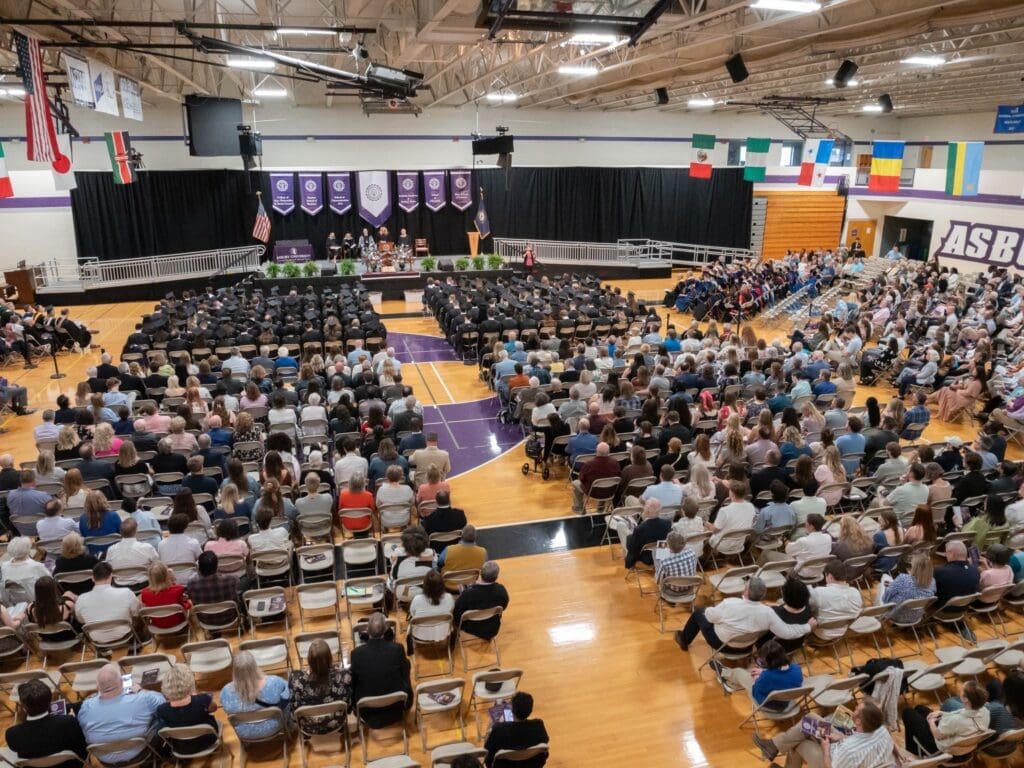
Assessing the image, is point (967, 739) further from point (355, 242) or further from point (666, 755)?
point (355, 242)

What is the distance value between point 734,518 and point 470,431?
6.26m

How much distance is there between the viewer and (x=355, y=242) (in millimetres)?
30703

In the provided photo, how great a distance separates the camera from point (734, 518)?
786 cm

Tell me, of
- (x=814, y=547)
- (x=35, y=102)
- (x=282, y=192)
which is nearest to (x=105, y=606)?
(x=814, y=547)

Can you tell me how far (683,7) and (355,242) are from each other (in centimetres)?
2155

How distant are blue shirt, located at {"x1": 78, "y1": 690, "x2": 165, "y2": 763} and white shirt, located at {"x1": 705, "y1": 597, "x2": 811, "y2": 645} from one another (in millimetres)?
4663

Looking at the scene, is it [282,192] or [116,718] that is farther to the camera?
[282,192]

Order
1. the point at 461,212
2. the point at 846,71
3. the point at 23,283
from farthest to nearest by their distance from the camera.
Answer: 1. the point at 461,212
2. the point at 23,283
3. the point at 846,71

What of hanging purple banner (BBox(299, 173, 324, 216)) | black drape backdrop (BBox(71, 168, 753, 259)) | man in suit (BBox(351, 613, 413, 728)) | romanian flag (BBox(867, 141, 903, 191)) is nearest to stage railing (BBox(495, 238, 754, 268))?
black drape backdrop (BBox(71, 168, 753, 259))

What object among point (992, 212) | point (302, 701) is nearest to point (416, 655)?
point (302, 701)

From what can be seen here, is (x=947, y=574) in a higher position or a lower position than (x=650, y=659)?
higher

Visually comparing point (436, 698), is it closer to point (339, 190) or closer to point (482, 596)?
point (482, 596)

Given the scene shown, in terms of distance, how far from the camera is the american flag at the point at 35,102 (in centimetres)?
1089

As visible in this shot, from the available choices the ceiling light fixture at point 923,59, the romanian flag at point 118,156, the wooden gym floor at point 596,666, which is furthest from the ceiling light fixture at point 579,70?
the romanian flag at point 118,156
